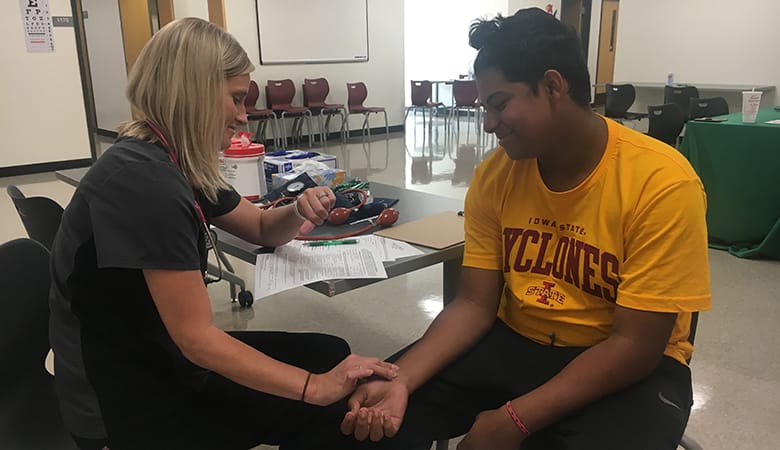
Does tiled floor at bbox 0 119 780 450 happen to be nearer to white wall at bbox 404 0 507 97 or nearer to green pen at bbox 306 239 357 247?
green pen at bbox 306 239 357 247

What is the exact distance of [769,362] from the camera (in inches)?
90.0

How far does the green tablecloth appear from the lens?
3379mm

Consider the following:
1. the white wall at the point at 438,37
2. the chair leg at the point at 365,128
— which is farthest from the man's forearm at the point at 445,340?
the white wall at the point at 438,37

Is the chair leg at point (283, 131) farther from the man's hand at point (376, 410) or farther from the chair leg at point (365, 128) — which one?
the man's hand at point (376, 410)

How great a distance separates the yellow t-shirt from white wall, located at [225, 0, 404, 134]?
21.7ft

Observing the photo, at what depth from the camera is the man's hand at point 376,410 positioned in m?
1.14

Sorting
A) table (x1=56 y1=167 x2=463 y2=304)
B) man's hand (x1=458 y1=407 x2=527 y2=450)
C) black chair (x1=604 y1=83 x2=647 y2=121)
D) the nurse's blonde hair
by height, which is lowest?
man's hand (x1=458 y1=407 x2=527 y2=450)

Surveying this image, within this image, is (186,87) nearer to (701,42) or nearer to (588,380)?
(588,380)

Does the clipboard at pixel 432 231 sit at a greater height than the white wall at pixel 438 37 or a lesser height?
lesser

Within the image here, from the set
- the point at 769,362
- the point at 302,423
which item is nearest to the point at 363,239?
the point at 302,423

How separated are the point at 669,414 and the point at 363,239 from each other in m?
0.82

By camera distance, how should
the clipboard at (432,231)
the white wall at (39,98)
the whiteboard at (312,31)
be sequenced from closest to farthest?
1. the clipboard at (432,231)
2. the white wall at (39,98)
3. the whiteboard at (312,31)

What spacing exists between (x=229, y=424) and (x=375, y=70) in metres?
8.07

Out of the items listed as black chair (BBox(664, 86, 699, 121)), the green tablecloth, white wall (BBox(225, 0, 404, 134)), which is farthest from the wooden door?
the green tablecloth
